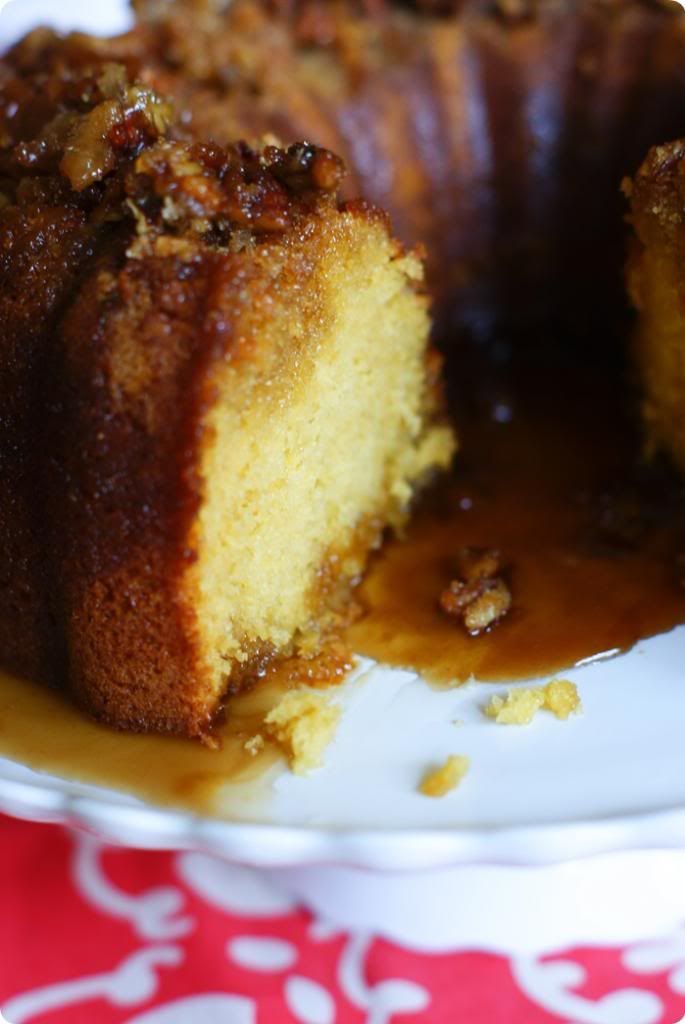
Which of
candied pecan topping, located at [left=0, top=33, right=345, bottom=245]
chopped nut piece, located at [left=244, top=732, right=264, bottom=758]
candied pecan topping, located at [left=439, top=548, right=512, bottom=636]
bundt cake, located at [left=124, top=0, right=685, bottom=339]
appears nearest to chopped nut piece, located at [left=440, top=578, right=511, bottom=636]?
candied pecan topping, located at [left=439, top=548, right=512, bottom=636]

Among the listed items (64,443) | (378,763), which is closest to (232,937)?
(378,763)

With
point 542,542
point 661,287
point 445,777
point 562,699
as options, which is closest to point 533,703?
point 562,699

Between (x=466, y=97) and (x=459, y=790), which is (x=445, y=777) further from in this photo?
(x=466, y=97)

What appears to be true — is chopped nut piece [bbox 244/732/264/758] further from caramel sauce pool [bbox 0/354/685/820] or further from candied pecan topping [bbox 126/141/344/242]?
candied pecan topping [bbox 126/141/344/242]

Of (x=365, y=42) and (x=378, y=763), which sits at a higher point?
(x=365, y=42)

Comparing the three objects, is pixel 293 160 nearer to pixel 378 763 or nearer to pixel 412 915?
pixel 378 763

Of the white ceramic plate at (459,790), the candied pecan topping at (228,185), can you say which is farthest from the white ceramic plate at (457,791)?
the candied pecan topping at (228,185)
